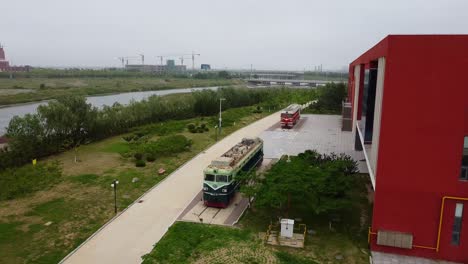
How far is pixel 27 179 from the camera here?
63.4 ft

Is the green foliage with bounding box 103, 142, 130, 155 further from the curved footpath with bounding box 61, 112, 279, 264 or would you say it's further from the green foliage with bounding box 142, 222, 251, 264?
the green foliage with bounding box 142, 222, 251, 264

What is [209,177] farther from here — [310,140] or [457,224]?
[310,140]

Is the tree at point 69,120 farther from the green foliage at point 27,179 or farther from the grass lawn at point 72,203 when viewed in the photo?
the green foliage at point 27,179

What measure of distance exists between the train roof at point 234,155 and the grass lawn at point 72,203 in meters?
4.37

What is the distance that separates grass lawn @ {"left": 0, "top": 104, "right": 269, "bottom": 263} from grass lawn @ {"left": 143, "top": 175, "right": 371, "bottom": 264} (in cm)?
399

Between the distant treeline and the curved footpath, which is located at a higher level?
the distant treeline

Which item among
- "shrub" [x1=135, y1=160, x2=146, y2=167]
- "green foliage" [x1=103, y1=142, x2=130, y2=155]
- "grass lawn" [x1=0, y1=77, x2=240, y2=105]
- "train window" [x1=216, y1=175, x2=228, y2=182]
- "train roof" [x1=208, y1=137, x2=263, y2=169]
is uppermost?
"grass lawn" [x1=0, y1=77, x2=240, y2=105]

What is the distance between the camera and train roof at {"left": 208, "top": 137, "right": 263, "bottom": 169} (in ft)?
53.6

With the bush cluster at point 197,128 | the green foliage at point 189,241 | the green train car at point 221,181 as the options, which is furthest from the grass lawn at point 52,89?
the green foliage at point 189,241

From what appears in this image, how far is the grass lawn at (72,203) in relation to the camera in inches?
512

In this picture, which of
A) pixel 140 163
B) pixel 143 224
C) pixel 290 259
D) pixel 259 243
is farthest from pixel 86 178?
pixel 290 259

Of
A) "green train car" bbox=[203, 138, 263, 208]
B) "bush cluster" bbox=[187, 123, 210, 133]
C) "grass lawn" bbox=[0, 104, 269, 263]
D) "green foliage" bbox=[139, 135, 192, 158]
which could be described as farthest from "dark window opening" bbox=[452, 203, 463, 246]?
"bush cluster" bbox=[187, 123, 210, 133]

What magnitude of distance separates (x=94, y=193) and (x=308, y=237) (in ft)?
34.6

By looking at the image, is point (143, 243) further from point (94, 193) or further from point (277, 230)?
point (94, 193)
